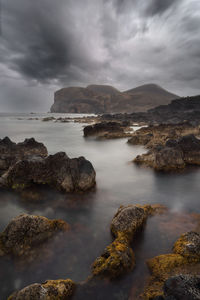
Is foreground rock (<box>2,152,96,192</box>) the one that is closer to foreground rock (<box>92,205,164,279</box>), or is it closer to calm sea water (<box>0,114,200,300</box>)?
calm sea water (<box>0,114,200,300</box>)

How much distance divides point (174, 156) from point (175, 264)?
12.2m

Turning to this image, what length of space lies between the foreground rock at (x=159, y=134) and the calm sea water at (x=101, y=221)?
12.8 meters

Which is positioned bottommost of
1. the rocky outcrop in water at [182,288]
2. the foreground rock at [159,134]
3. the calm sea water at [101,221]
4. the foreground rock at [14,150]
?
the calm sea water at [101,221]

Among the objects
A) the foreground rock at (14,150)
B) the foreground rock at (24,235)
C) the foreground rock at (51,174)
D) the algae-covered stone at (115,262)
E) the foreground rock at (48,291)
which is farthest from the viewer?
the foreground rock at (14,150)

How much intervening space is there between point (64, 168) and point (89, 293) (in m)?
7.91

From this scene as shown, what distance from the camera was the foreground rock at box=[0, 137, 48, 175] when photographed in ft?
47.8

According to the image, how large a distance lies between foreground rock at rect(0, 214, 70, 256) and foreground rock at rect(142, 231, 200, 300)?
4282mm

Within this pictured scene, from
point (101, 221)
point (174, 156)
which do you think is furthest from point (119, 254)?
point (174, 156)

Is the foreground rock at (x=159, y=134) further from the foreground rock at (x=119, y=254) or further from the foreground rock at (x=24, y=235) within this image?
the foreground rock at (x=24, y=235)

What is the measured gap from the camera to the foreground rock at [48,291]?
4.29 m

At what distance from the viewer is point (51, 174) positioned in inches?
490

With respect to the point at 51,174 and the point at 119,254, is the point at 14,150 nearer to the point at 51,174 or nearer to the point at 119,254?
the point at 51,174

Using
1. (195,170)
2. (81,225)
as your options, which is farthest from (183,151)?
(81,225)

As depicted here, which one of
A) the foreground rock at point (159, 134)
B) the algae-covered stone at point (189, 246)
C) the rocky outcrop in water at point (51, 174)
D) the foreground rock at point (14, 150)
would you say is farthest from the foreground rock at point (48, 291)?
the foreground rock at point (159, 134)
